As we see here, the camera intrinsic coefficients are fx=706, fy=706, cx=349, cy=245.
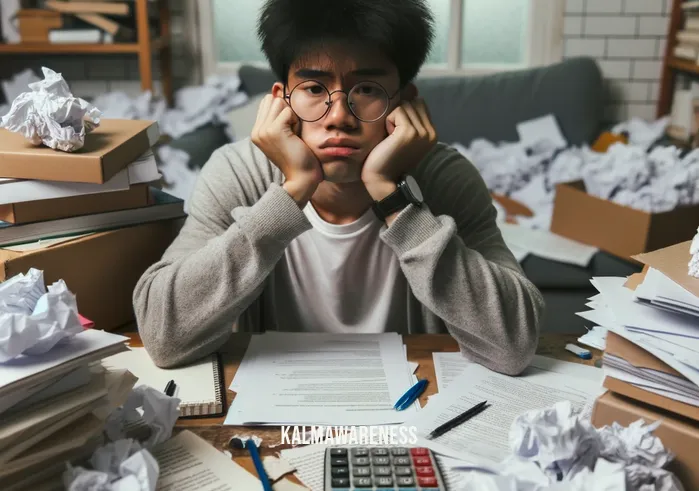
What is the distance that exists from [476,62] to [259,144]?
8.46ft

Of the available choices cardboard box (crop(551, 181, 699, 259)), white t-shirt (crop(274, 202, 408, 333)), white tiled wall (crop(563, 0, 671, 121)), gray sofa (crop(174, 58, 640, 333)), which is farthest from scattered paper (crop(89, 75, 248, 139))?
white t-shirt (crop(274, 202, 408, 333))

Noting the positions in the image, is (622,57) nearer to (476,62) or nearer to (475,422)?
(476,62)

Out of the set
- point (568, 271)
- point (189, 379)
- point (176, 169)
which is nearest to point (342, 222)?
point (189, 379)

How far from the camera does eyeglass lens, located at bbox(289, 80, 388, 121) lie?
49.6 inches

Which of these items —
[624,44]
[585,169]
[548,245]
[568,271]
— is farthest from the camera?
[624,44]

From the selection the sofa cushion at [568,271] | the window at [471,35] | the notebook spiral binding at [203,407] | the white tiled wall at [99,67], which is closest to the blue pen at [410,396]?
the notebook spiral binding at [203,407]

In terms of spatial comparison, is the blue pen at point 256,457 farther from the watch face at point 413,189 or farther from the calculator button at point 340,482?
the watch face at point 413,189

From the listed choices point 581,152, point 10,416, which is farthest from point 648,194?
point 10,416

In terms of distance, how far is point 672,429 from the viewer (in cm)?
77

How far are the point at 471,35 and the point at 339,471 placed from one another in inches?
124

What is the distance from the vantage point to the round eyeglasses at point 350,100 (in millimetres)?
1258

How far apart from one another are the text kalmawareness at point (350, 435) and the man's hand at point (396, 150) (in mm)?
454

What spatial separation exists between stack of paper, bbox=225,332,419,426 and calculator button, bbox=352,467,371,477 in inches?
5.9

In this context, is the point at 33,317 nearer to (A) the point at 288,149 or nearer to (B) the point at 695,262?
(A) the point at 288,149
